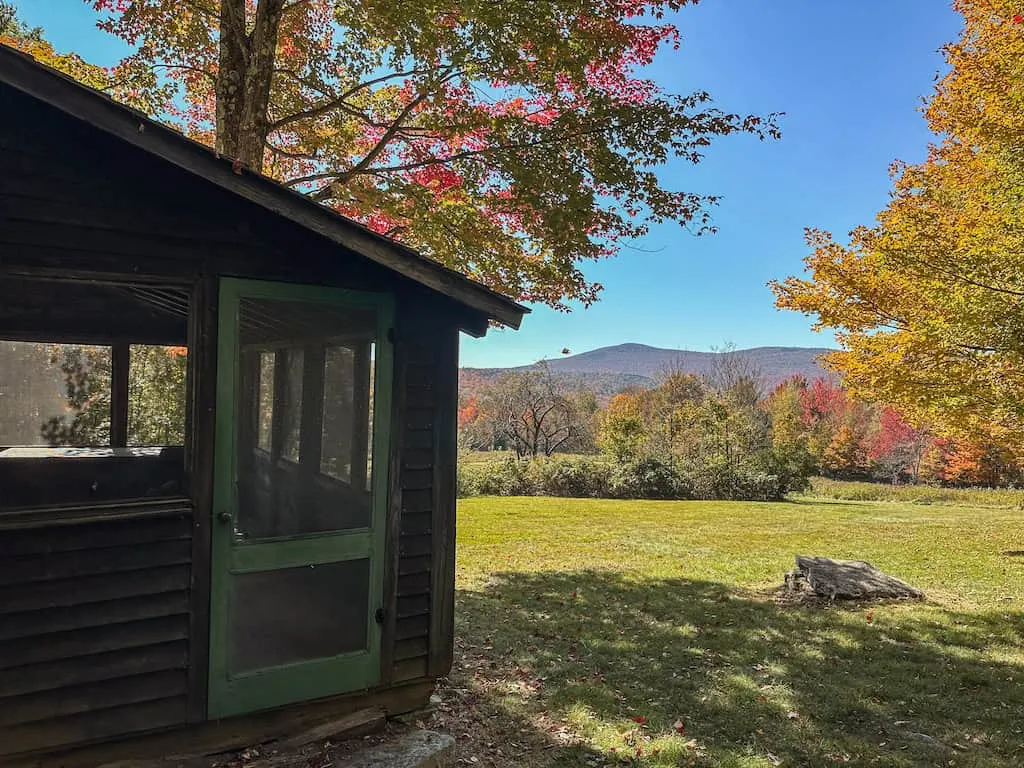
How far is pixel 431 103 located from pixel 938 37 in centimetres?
813

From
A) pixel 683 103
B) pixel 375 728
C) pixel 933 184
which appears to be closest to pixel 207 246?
pixel 375 728

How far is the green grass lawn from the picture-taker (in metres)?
3.92

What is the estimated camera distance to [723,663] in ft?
17.4

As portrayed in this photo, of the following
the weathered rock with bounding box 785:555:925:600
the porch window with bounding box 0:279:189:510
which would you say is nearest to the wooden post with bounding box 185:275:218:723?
the porch window with bounding box 0:279:189:510

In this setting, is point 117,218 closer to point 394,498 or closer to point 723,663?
point 394,498

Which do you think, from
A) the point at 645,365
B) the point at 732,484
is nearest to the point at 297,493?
the point at 732,484

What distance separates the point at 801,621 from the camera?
6.55m

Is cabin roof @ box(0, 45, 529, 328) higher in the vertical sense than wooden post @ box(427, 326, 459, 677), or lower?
higher

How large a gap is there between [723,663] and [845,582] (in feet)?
10.3

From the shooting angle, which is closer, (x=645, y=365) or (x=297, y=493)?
(x=297, y=493)

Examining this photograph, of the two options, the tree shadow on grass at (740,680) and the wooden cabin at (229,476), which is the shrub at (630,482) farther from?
the wooden cabin at (229,476)

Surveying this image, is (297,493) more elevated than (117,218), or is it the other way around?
(117,218)

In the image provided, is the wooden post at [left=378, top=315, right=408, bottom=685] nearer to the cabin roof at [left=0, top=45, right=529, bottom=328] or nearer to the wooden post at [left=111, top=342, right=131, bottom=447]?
the cabin roof at [left=0, top=45, right=529, bottom=328]

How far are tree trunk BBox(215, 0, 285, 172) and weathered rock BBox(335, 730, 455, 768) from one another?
5547 mm
